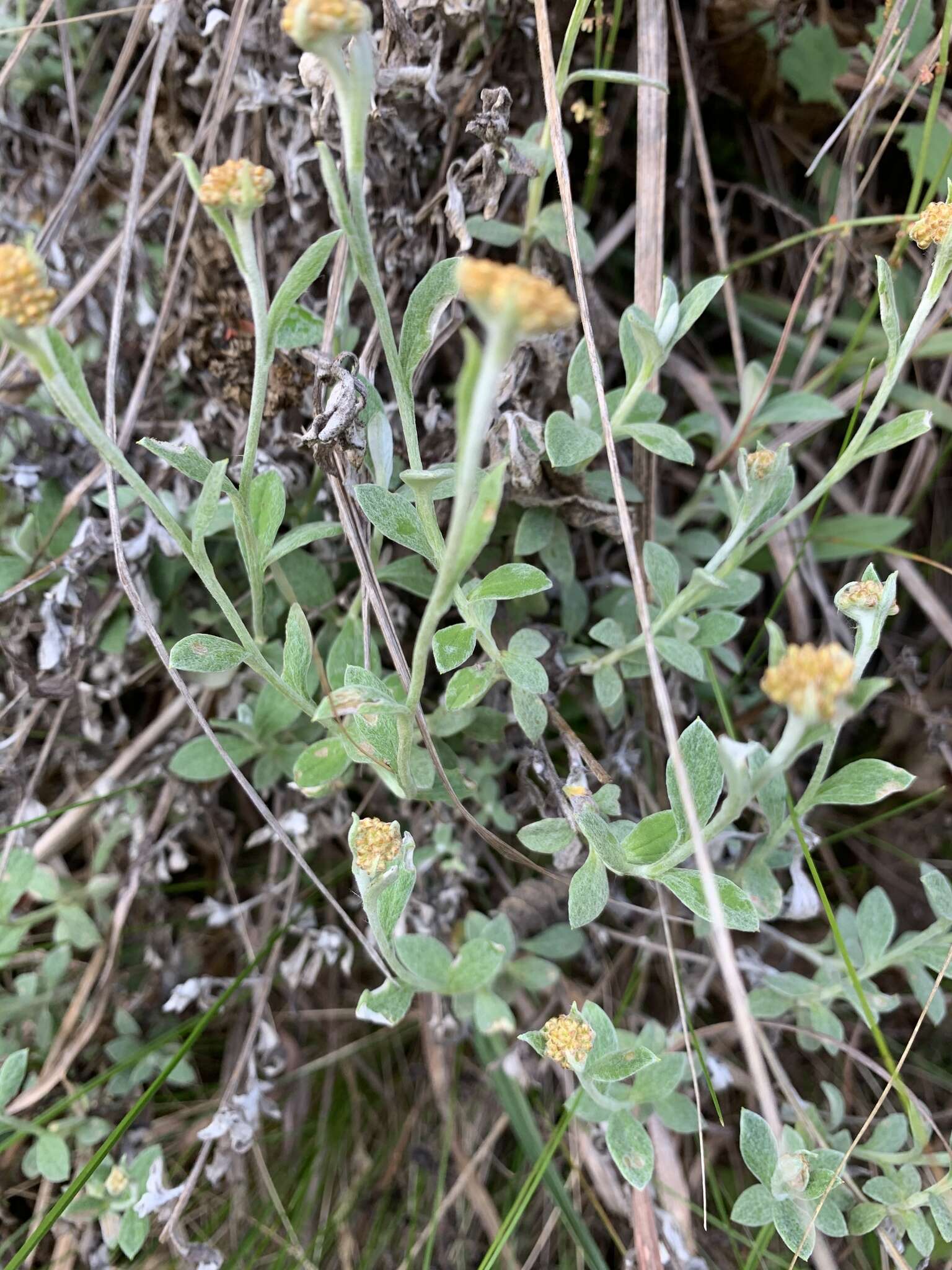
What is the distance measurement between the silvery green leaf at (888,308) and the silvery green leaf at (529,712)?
2.20ft

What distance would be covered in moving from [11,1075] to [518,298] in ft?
4.85

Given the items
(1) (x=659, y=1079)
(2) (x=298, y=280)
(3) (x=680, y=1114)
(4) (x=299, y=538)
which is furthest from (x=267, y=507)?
(3) (x=680, y=1114)

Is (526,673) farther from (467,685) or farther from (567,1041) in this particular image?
(567,1041)

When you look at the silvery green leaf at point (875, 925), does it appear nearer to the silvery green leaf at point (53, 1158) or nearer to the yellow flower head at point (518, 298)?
the yellow flower head at point (518, 298)

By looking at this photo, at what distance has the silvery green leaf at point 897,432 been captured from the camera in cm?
124

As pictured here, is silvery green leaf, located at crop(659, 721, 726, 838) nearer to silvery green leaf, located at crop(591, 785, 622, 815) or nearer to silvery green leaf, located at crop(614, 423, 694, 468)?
silvery green leaf, located at crop(591, 785, 622, 815)

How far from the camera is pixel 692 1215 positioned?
5.41ft

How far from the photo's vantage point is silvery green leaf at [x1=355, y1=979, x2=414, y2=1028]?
1304mm

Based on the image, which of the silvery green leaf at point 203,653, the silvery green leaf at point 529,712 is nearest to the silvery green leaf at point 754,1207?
the silvery green leaf at point 529,712

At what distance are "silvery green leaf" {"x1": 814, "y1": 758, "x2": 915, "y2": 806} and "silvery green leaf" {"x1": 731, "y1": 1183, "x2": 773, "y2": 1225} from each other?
56 cm

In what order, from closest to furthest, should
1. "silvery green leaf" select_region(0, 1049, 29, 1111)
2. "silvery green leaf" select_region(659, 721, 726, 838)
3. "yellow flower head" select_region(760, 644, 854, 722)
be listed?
"yellow flower head" select_region(760, 644, 854, 722) → "silvery green leaf" select_region(659, 721, 726, 838) → "silvery green leaf" select_region(0, 1049, 29, 1111)

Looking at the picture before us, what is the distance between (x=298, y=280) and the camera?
1.04 m

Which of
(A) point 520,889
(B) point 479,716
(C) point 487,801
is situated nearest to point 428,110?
(B) point 479,716

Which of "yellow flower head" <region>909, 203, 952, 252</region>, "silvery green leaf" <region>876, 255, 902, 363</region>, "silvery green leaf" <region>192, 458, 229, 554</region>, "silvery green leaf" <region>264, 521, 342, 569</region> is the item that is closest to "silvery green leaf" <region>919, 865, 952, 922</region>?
"silvery green leaf" <region>876, 255, 902, 363</region>
